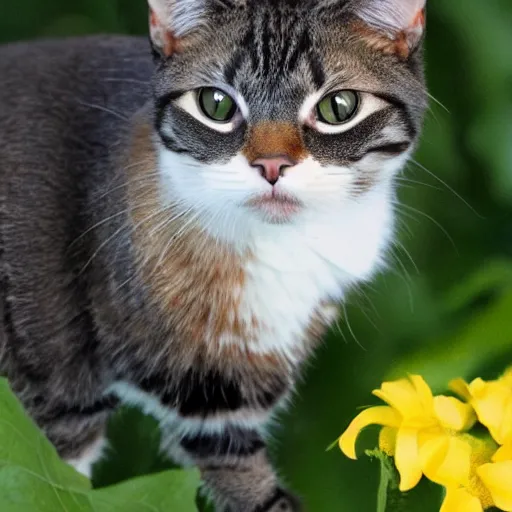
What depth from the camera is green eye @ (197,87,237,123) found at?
80 centimetres

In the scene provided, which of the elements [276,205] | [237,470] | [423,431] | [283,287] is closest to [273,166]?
[276,205]

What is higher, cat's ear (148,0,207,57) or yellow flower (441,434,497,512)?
cat's ear (148,0,207,57)

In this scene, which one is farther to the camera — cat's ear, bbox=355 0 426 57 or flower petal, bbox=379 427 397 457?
cat's ear, bbox=355 0 426 57

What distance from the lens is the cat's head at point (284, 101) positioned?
0.77 meters

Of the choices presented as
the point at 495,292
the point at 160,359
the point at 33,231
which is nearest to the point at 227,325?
the point at 160,359

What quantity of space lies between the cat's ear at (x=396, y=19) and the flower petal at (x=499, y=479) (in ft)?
1.48

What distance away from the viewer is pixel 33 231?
95cm

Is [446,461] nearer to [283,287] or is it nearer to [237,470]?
[283,287]

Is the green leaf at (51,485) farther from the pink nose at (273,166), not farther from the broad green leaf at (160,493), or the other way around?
the pink nose at (273,166)

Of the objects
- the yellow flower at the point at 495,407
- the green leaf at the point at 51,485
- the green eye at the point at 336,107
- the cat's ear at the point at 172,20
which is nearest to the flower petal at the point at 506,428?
the yellow flower at the point at 495,407

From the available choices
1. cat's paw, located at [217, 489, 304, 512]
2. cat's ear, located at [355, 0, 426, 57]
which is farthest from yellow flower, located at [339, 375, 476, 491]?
cat's paw, located at [217, 489, 304, 512]

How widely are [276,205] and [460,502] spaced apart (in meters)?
0.34

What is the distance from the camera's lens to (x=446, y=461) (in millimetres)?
529

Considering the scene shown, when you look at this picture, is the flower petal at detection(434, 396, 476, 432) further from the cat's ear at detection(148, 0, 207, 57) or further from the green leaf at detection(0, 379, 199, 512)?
the cat's ear at detection(148, 0, 207, 57)
